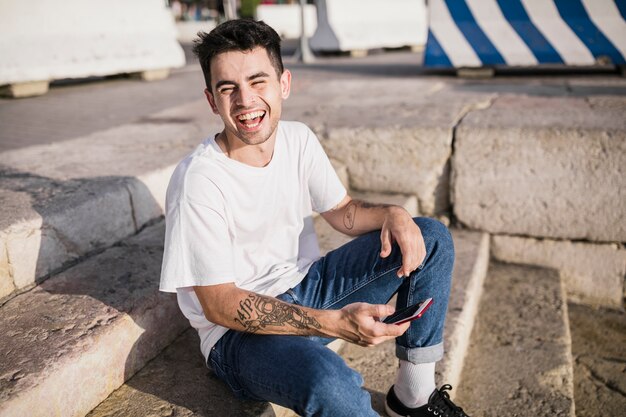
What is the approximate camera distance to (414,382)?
1735 mm

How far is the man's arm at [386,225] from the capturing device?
167 cm

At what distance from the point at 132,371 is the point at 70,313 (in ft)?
0.93

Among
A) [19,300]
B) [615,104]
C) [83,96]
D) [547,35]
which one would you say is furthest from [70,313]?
[547,35]

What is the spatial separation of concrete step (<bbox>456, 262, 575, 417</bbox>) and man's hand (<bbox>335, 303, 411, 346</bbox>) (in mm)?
839

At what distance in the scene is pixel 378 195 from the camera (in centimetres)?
320

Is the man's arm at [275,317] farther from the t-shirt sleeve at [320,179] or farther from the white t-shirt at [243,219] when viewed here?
the t-shirt sleeve at [320,179]

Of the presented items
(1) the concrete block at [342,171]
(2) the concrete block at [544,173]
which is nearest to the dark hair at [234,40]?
(1) the concrete block at [342,171]

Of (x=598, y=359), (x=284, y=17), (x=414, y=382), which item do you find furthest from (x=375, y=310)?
(x=284, y=17)

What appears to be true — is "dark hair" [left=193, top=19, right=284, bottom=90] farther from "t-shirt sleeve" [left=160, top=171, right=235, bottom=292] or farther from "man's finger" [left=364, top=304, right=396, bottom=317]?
"man's finger" [left=364, top=304, right=396, bottom=317]

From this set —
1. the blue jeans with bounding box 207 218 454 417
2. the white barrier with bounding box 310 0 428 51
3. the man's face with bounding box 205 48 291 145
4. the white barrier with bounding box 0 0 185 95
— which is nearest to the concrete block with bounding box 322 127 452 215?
the blue jeans with bounding box 207 218 454 417

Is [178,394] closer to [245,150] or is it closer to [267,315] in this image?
[267,315]

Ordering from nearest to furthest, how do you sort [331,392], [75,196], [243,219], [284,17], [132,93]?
[331,392]
[243,219]
[75,196]
[132,93]
[284,17]

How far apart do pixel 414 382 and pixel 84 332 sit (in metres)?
1.08

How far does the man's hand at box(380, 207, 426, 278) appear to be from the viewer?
1.67 meters
